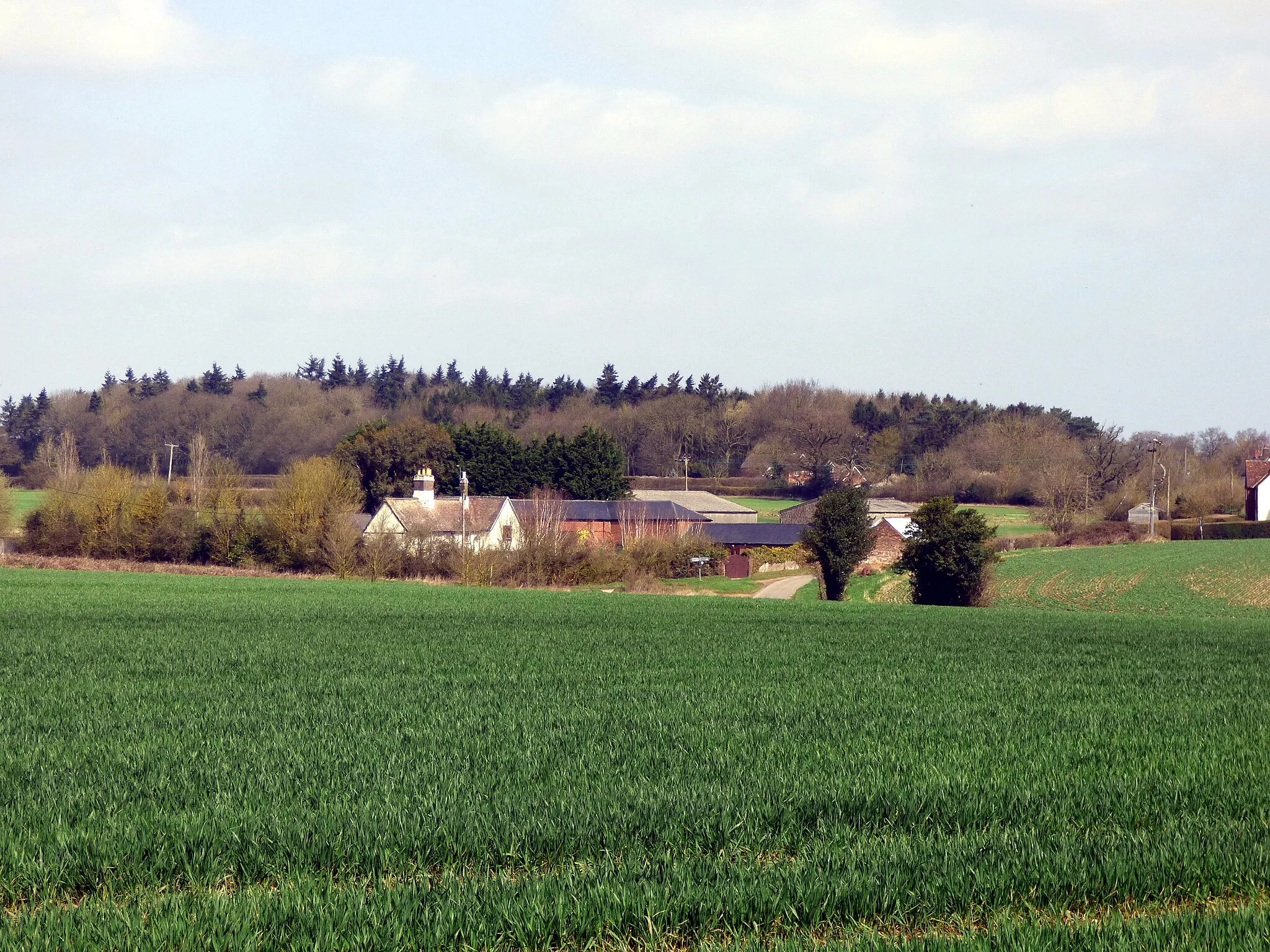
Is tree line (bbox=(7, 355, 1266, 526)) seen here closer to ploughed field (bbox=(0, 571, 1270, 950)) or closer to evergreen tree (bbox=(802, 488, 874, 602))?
evergreen tree (bbox=(802, 488, 874, 602))

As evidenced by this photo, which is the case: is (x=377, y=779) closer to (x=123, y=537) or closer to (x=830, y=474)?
(x=123, y=537)

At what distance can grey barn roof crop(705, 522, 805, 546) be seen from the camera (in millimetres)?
82125

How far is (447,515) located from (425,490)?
3.39 meters

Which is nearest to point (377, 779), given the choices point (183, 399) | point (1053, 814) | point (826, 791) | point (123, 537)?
point (826, 791)

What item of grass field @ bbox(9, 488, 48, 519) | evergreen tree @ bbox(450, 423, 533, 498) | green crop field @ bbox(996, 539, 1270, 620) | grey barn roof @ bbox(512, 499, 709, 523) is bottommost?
green crop field @ bbox(996, 539, 1270, 620)

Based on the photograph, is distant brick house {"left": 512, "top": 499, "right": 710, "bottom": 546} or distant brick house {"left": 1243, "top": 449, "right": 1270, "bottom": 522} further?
distant brick house {"left": 1243, "top": 449, "right": 1270, "bottom": 522}

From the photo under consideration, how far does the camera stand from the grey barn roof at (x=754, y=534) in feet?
269

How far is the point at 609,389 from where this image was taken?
542 ft

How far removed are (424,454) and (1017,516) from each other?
5993cm

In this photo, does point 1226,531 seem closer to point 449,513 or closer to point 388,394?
point 449,513

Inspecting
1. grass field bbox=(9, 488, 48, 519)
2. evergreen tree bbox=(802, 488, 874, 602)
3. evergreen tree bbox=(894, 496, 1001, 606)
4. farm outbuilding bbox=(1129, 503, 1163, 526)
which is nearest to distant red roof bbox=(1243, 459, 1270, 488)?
farm outbuilding bbox=(1129, 503, 1163, 526)

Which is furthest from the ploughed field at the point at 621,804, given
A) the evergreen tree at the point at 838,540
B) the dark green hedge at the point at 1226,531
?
the dark green hedge at the point at 1226,531

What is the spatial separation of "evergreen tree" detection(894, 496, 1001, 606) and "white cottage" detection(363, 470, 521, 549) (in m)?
26.9

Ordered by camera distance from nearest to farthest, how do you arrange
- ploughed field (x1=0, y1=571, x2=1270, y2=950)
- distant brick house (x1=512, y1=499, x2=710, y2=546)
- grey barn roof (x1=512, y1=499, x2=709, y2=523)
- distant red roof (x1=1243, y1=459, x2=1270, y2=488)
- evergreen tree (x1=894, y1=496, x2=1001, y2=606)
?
ploughed field (x1=0, y1=571, x2=1270, y2=950), evergreen tree (x1=894, y1=496, x2=1001, y2=606), distant brick house (x1=512, y1=499, x2=710, y2=546), grey barn roof (x1=512, y1=499, x2=709, y2=523), distant red roof (x1=1243, y1=459, x2=1270, y2=488)
